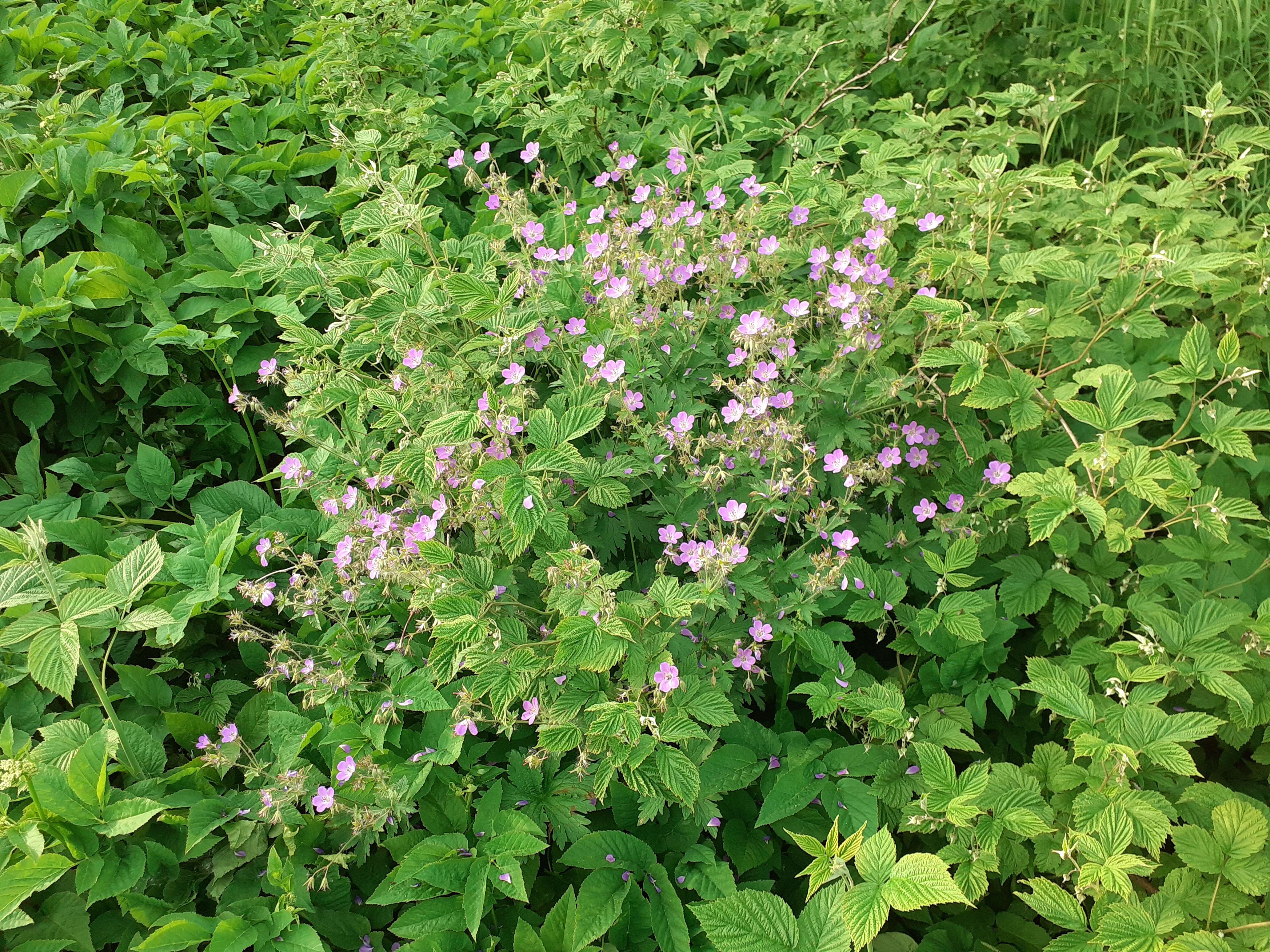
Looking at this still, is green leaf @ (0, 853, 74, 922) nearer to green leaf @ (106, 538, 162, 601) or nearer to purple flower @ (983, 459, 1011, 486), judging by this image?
green leaf @ (106, 538, 162, 601)

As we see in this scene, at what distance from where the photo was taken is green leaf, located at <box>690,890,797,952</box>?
1386mm

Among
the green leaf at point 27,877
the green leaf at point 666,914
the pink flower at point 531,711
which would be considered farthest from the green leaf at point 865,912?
the green leaf at point 27,877

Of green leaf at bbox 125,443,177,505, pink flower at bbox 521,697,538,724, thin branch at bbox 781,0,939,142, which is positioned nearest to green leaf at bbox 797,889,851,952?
pink flower at bbox 521,697,538,724

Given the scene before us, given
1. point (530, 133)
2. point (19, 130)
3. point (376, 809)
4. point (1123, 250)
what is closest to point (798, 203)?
point (1123, 250)

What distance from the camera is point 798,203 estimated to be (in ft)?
8.69

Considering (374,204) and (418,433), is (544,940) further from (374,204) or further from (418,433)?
(374,204)

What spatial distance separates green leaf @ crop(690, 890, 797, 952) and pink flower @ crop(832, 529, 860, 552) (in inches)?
35.2

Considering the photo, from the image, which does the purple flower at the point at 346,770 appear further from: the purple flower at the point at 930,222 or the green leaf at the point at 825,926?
the purple flower at the point at 930,222

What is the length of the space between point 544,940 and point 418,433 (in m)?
1.21

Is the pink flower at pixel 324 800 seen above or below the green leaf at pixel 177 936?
above

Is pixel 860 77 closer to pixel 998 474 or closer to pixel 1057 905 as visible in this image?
pixel 998 474

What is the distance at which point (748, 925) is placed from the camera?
140 centimetres

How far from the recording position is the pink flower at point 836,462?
215 cm

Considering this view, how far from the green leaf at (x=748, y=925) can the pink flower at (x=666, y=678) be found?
0.42 m
